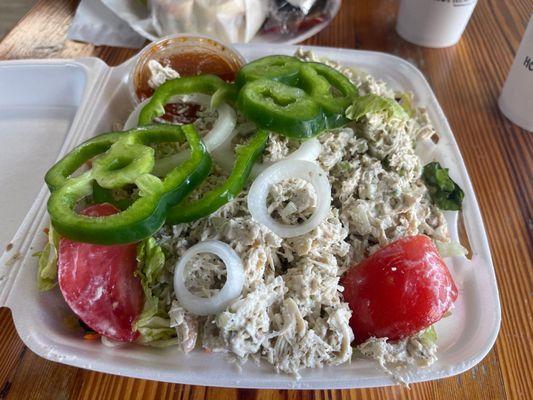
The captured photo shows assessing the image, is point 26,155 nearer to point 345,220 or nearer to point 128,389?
point 128,389

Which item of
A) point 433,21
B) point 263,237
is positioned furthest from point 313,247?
point 433,21

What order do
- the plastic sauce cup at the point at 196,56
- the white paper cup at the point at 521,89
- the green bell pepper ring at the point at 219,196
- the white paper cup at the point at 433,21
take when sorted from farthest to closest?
the white paper cup at the point at 433,21 < the white paper cup at the point at 521,89 < the plastic sauce cup at the point at 196,56 < the green bell pepper ring at the point at 219,196

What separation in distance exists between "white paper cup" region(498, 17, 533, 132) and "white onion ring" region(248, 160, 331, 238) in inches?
46.7

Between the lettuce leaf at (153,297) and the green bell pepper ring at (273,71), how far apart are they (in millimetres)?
616

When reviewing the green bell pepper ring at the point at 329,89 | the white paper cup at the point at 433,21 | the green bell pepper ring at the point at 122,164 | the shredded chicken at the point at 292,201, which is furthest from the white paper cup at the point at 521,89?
the green bell pepper ring at the point at 122,164

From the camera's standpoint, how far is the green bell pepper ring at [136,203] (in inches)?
39.2

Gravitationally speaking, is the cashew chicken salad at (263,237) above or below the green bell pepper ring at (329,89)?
below

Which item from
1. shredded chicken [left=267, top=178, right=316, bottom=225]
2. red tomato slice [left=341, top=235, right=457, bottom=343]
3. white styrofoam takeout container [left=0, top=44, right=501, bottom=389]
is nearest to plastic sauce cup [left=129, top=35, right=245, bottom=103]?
white styrofoam takeout container [left=0, top=44, right=501, bottom=389]

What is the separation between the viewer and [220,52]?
1.67 metres

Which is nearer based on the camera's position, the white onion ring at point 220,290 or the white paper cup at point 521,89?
the white onion ring at point 220,290

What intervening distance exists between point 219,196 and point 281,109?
332 mm

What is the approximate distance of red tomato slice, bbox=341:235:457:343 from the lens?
1068mm

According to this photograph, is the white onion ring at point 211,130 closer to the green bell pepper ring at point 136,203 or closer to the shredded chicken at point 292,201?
the green bell pepper ring at point 136,203

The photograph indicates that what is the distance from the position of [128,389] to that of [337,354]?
0.55m
